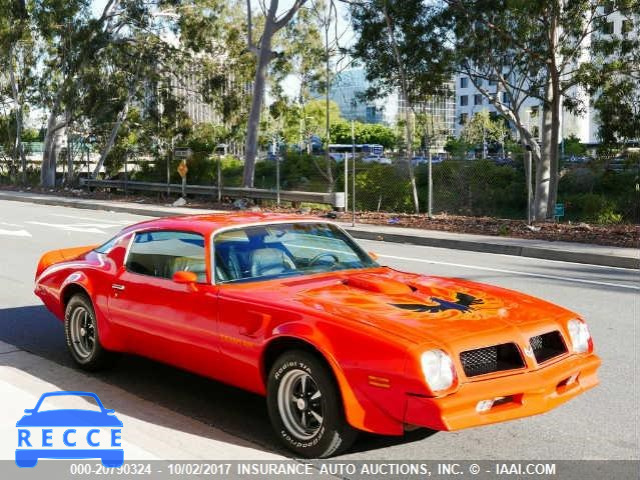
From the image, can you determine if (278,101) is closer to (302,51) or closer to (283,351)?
(302,51)

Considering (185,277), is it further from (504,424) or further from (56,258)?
(56,258)

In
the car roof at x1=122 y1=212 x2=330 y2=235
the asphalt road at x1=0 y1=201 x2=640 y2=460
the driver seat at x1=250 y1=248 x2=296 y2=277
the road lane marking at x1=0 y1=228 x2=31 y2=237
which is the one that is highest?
the car roof at x1=122 y1=212 x2=330 y2=235

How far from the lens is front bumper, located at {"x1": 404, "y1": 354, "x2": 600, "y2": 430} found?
4.16m

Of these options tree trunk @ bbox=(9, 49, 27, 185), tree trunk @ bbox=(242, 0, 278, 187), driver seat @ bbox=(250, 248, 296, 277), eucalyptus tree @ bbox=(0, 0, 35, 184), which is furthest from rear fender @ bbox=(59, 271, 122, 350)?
tree trunk @ bbox=(9, 49, 27, 185)

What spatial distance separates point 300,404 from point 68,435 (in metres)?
1.38

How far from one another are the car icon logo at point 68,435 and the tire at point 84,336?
1046mm

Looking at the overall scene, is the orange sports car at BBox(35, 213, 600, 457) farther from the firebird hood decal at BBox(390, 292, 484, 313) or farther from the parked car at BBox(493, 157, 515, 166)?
the parked car at BBox(493, 157, 515, 166)

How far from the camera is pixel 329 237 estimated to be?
6.14 m

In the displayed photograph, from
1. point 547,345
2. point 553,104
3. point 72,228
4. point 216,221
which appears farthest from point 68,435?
point 553,104

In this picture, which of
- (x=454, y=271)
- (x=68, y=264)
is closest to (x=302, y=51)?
(x=454, y=271)

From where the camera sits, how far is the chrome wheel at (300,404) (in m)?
4.58

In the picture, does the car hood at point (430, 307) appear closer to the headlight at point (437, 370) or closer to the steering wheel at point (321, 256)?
the headlight at point (437, 370)

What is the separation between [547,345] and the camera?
4.86 meters

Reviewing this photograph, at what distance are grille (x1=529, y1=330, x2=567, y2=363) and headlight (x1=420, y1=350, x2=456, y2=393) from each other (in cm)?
72
